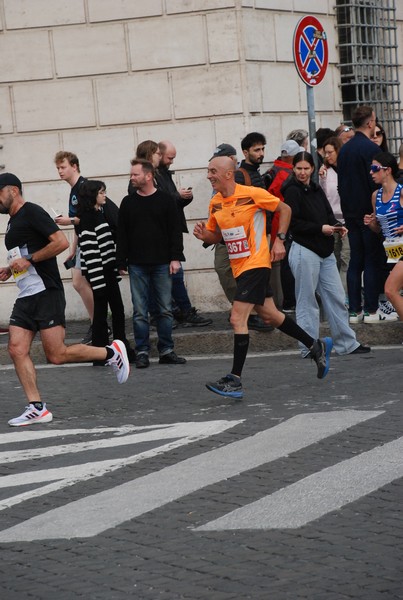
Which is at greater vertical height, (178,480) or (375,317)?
(178,480)

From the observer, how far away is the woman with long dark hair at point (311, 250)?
11.8m

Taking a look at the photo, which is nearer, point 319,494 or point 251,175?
point 319,494

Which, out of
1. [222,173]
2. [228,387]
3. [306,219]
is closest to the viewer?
[228,387]

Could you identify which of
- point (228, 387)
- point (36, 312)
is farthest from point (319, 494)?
point (36, 312)

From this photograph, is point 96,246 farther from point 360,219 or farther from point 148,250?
point 360,219

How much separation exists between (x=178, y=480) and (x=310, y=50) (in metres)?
7.55

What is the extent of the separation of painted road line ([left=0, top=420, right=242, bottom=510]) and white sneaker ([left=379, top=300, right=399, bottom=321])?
462 cm

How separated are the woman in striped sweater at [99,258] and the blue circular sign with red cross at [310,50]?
8.52ft

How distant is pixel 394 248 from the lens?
12094 mm

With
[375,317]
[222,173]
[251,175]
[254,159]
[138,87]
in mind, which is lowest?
[375,317]

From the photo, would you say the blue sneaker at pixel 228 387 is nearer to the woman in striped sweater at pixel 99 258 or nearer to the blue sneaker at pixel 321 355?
the blue sneaker at pixel 321 355

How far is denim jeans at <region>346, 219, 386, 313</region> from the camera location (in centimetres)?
1329

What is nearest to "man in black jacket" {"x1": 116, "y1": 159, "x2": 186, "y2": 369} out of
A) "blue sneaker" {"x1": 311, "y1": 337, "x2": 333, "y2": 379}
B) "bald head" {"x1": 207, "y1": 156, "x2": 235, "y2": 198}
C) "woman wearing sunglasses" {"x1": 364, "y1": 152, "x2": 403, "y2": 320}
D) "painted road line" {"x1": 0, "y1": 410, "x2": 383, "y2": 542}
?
"woman wearing sunglasses" {"x1": 364, "y1": 152, "x2": 403, "y2": 320}

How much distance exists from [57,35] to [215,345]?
4.37 meters
